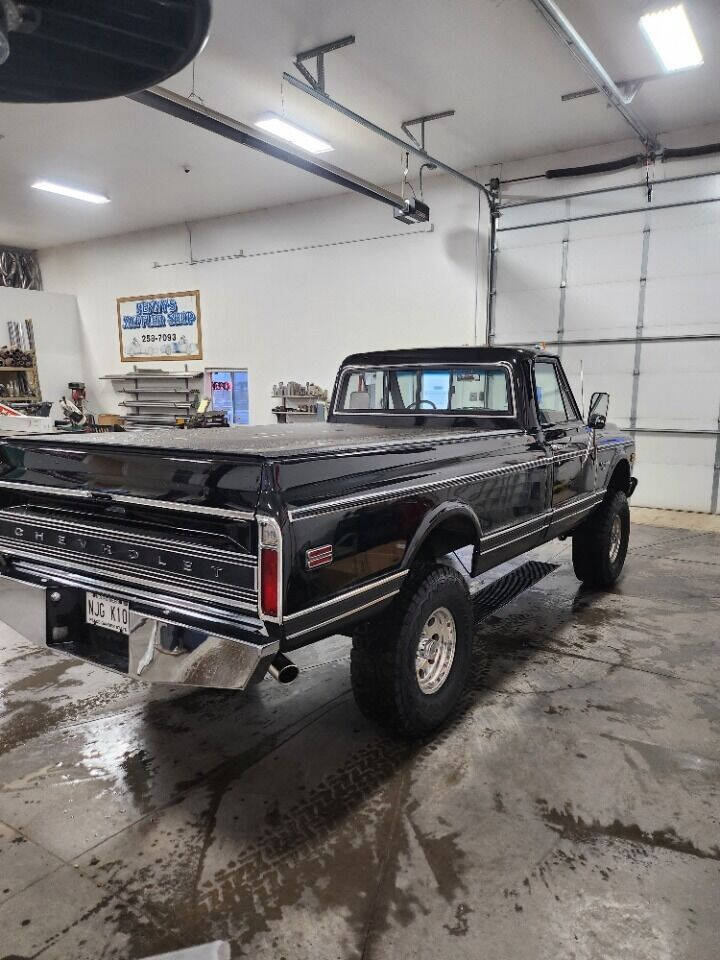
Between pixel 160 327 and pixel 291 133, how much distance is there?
651 centimetres

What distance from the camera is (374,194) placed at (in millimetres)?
8445

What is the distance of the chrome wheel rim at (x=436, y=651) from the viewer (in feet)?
9.02

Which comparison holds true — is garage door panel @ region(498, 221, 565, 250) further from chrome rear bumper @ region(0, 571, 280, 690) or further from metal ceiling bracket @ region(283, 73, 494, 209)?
chrome rear bumper @ region(0, 571, 280, 690)

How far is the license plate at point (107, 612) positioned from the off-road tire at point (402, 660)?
94 cm

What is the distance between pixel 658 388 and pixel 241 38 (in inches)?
267

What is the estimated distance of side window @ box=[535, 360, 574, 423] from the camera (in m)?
3.91

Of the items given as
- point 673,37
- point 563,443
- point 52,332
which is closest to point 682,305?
point 673,37

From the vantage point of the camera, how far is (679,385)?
327 inches

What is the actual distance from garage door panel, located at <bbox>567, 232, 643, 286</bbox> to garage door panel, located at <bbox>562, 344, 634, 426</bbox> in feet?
3.26

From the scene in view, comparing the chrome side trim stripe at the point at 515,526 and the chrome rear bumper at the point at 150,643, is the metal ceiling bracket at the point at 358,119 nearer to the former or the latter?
the chrome side trim stripe at the point at 515,526

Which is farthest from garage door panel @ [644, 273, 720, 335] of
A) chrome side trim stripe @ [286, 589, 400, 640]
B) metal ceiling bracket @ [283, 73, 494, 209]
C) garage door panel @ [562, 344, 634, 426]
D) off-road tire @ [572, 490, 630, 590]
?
chrome side trim stripe @ [286, 589, 400, 640]

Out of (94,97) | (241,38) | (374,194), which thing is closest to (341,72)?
(241,38)

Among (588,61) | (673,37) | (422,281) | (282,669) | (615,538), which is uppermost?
(673,37)

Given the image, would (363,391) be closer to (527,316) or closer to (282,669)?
(282,669)
